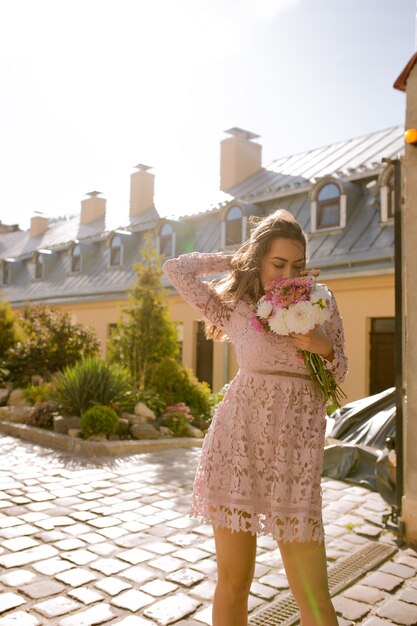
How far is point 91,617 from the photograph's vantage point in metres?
3.16

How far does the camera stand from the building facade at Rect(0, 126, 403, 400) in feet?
42.8

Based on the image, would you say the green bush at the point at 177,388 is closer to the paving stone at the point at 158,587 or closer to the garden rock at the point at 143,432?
the garden rock at the point at 143,432

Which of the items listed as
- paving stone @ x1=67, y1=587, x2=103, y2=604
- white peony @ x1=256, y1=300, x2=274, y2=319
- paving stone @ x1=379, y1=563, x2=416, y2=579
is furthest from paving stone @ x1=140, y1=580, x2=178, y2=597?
white peony @ x1=256, y1=300, x2=274, y2=319

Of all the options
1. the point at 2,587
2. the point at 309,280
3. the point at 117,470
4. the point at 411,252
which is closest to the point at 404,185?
the point at 411,252

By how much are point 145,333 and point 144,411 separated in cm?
244

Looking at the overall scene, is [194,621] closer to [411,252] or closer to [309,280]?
[309,280]

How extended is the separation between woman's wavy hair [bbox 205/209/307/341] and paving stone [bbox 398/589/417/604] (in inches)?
90.9

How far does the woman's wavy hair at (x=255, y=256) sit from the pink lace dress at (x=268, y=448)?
20 cm

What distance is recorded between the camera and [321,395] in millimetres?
2396

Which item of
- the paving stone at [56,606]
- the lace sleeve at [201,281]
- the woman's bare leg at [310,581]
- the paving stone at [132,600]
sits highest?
the lace sleeve at [201,281]

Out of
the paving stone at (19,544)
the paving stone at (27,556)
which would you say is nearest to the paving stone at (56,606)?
the paving stone at (27,556)

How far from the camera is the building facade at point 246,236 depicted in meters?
13.0

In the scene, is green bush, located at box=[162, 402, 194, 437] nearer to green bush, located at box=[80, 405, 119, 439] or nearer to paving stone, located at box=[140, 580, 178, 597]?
green bush, located at box=[80, 405, 119, 439]

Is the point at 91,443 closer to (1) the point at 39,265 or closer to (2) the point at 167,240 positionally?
(2) the point at 167,240
